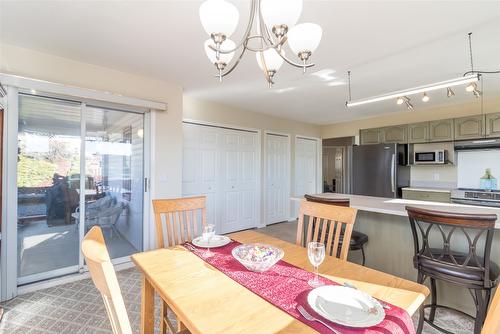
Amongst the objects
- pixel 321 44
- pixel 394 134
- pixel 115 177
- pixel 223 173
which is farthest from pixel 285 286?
pixel 394 134

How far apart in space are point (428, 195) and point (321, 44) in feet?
11.3

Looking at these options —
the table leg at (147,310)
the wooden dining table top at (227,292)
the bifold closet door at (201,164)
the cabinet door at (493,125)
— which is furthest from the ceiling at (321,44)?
the table leg at (147,310)

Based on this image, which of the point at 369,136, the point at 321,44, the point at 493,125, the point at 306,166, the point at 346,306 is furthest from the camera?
the point at 306,166

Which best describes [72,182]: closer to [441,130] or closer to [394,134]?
[394,134]

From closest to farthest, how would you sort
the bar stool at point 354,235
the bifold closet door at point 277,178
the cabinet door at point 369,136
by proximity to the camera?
the bar stool at point 354,235 < the cabinet door at point 369,136 < the bifold closet door at point 277,178

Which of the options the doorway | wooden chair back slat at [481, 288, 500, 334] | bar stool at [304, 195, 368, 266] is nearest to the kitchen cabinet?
the doorway

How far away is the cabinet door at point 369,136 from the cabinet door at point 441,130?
36.3 inches

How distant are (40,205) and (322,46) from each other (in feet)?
11.3

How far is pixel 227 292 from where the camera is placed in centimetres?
104

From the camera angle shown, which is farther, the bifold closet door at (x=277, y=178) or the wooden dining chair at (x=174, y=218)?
the bifold closet door at (x=277, y=178)

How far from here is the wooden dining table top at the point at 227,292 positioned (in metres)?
0.83

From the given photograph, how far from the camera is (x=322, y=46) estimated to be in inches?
89.5

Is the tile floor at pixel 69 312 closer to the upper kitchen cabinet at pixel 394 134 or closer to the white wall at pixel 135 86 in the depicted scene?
the white wall at pixel 135 86

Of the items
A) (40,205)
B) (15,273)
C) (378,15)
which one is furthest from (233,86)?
(15,273)
